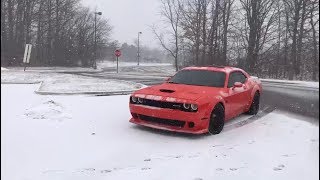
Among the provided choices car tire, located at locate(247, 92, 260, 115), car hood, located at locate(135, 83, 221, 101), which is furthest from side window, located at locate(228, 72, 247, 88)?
car hood, located at locate(135, 83, 221, 101)

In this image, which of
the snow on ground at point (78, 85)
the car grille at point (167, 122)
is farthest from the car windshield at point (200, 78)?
the snow on ground at point (78, 85)

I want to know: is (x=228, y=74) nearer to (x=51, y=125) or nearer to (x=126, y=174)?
(x=51, y=125)

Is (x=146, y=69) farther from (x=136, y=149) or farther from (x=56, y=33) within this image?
(x=136, y=149)

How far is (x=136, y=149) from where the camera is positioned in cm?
552

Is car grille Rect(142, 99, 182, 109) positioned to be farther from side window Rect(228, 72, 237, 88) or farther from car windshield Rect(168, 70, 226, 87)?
side window Rect(228, 72, 237, 88)

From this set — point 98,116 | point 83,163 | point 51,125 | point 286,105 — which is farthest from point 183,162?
point 286,105

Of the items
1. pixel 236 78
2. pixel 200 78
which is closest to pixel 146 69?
pixel 236 78

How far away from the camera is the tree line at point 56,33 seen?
1222 inches

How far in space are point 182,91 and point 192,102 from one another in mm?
598

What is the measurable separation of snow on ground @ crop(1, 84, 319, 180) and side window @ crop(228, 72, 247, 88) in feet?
3.01

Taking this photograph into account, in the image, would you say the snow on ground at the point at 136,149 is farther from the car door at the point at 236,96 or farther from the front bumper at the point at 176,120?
the car door at the point at 236,96

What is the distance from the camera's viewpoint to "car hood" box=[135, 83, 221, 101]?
6589 millimetres

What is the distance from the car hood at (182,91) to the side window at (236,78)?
678mm

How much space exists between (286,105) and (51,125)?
6.61 meters
